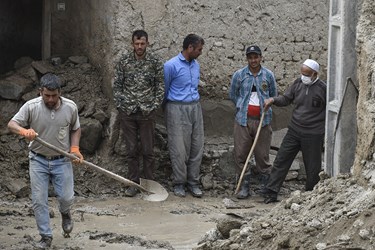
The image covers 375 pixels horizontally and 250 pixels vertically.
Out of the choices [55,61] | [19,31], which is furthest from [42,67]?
[19,31]

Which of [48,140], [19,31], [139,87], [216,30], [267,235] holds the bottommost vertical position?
[267,235]

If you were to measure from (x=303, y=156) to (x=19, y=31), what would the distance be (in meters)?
4.47

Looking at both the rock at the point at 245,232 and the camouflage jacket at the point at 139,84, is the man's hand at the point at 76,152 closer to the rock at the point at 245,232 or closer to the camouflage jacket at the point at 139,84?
the rock at the point at 245,232

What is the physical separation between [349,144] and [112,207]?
3712 mm

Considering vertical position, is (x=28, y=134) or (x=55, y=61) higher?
(x=55, y=61)

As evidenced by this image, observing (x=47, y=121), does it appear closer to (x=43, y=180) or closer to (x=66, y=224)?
(x=43, y=180)

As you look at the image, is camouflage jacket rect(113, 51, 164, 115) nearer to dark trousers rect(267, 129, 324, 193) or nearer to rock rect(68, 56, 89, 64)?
rock rect(68, 56, 89, 64)

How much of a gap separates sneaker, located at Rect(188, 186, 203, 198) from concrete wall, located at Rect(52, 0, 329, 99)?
1.29m

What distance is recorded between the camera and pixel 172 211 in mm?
12086

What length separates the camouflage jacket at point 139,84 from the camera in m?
12.7

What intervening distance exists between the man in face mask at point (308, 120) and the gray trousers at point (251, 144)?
0.61m

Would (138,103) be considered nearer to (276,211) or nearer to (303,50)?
(303,50)

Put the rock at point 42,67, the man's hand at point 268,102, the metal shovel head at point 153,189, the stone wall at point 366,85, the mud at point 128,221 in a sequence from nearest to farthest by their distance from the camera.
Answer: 1. the stone wall at point 366,85
2. the mud at point 128,221
3. the metal shovel head at point 153,189
4. the man's hand at point 268,102
5. the rock at point 42,67

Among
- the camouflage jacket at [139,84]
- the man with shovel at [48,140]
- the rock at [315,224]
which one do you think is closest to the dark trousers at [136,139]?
the camouflage jacket at [139,84]
